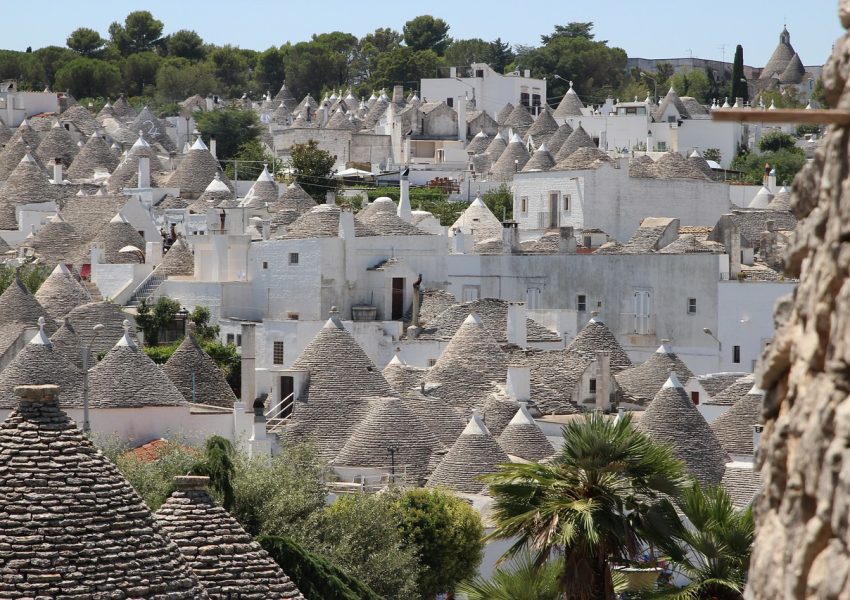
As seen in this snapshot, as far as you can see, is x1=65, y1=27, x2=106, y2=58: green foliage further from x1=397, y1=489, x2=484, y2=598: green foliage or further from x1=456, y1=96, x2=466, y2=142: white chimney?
x1=397, y1=489, x2=484, y2=598: green foliage

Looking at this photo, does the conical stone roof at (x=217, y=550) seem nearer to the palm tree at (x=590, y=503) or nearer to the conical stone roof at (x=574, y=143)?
the palm tree at (x=590, y=503)

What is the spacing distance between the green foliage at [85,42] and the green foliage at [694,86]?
142 feet

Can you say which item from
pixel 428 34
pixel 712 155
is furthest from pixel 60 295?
pixel 428 34

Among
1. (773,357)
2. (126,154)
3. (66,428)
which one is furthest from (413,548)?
(126,154)

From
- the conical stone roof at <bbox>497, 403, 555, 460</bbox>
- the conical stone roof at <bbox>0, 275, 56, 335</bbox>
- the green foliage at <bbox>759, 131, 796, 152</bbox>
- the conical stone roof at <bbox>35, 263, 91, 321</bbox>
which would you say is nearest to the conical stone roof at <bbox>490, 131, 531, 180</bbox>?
the green foliage at <bbox>759, 131, 796, 152</bbox>

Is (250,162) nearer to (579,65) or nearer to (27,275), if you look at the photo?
(27,275)

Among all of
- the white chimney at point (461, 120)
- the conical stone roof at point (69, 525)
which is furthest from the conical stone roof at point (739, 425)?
the white chimney at point (461, 120)

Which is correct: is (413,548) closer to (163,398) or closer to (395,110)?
(163,398)

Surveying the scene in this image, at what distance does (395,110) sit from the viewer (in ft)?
349

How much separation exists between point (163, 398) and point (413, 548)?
9.39m

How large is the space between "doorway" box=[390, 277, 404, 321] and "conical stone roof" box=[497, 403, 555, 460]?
15.1 metres

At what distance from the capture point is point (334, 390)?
143 feet

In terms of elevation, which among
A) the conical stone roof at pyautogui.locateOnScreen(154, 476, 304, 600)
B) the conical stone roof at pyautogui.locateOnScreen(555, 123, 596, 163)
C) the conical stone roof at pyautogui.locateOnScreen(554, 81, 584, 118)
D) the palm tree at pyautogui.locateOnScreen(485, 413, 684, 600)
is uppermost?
the conical stone roof at pyautogui.locateOnScreen(554, 81, 584, 118)

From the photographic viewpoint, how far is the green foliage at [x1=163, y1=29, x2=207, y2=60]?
15325cm
